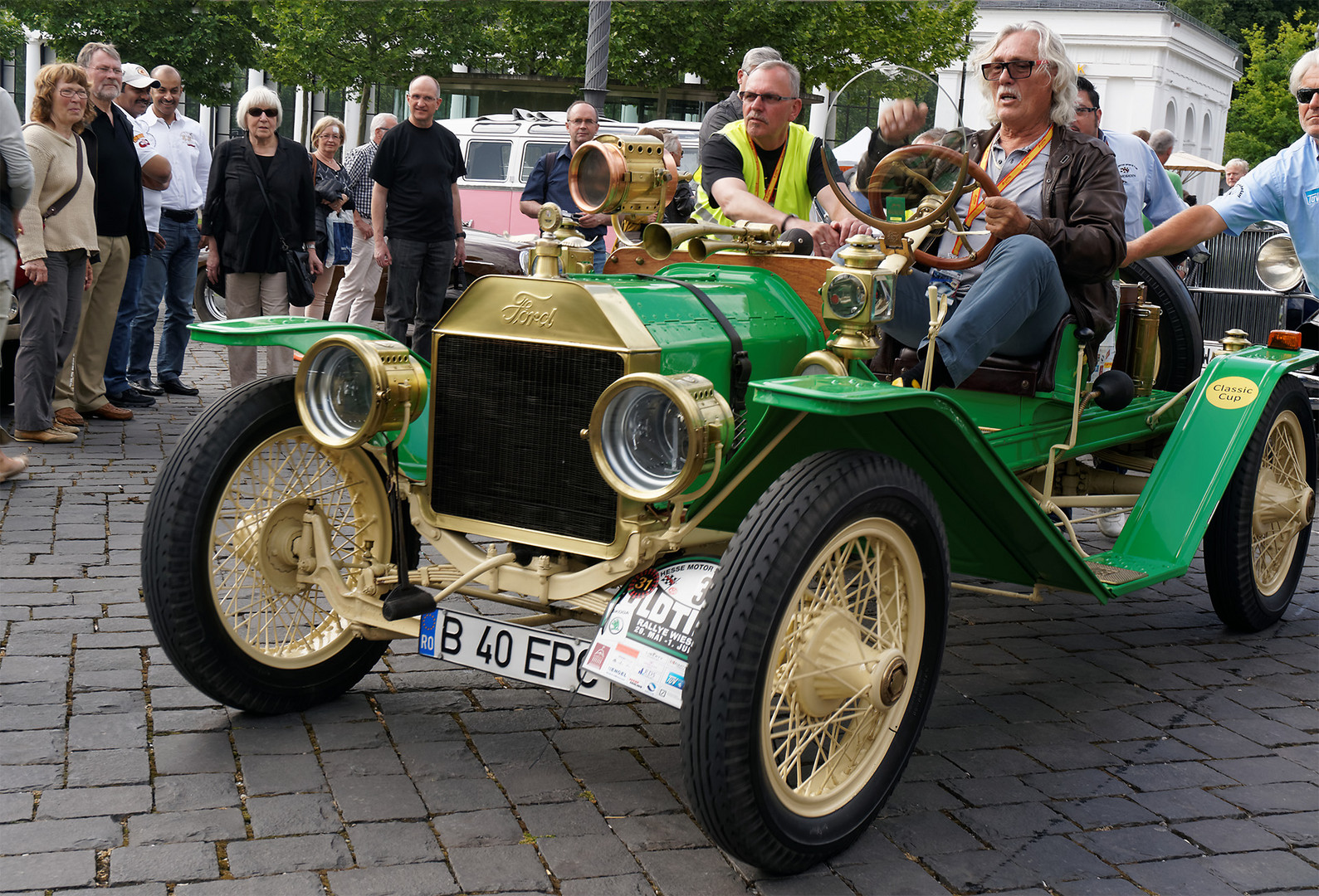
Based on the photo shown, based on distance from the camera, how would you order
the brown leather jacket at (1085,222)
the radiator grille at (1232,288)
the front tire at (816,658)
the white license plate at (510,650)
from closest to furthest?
the front tire at (816,658), the white license plate at (510,650), the brown leather jacket at (1085,222), the radiator grille at (1232,288)

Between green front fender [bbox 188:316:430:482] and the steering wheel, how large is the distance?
1.33 metres

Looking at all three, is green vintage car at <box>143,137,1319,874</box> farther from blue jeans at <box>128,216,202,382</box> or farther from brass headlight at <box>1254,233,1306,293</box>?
blue jeans at <box>128,216,202,382</box>

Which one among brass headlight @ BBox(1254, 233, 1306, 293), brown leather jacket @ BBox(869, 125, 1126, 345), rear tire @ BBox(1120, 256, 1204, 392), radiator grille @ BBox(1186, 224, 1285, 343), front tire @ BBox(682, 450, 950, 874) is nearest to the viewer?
front tire @ BBox(682, 450, 950, 874)

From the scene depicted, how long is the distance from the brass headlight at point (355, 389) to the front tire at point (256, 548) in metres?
0.15

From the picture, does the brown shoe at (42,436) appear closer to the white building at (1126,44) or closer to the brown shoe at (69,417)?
the brown shoe at (69,417)

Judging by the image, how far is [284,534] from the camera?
136 inches

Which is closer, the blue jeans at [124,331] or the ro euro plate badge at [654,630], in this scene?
the ro euro plate badge at [654,630]

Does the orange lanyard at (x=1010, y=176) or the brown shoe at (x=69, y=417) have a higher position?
the orange lanyard at (x=1010, y=176)

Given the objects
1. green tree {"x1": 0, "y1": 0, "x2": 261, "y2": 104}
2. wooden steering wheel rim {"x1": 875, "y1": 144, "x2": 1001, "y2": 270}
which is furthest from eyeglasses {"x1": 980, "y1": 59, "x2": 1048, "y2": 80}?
green tree {"x1": 0, "y1": 0, "x2": 261, "y2": 104}

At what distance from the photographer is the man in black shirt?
7500mm

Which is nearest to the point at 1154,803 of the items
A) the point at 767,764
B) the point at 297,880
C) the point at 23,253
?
the point at 767,764

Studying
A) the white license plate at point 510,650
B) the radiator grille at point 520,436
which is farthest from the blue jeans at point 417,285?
the white license plate at point 510,650

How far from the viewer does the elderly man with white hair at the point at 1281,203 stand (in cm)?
464

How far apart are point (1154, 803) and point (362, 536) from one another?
2214 mm
